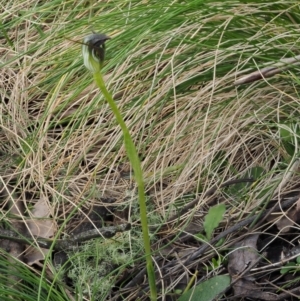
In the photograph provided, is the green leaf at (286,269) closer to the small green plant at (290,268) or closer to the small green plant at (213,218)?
the small green plant at (290,268)

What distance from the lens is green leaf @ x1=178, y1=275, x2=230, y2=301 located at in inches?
62.9

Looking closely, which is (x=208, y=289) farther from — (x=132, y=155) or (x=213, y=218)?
(x=132, y=155)

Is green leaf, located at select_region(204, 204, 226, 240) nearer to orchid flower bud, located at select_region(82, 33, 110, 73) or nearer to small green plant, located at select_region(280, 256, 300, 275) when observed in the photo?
small green plant, located at select_region(280, 256, 300, 275)

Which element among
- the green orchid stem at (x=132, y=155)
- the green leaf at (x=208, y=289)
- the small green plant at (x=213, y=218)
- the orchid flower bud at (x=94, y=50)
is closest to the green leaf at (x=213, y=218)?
the small green plant at (x=213, y=218)

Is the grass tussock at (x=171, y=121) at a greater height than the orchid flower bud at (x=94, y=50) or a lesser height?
lesser

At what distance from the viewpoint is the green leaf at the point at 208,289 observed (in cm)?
160

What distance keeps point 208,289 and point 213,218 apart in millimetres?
188

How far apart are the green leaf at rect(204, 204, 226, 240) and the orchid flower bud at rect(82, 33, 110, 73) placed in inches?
22.5

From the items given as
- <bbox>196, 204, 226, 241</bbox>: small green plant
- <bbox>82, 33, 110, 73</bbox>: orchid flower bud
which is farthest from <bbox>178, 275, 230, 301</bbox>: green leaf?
<bbox>82, 33, 110, 73</bbox>: orchid flower bud

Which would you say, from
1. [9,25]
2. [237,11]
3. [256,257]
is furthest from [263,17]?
[9,25]

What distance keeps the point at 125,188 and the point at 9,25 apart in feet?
2.64

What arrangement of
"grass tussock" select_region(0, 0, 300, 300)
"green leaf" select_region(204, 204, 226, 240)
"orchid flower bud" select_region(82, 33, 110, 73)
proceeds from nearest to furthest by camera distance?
"orchid flower bud" select_region(82, 33, 110, 73) → "green leaf" select_region(204, 204, 226, 240) → "grass tussock" select_region(0, 0, 300, 300)

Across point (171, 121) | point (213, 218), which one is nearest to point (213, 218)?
point (213, 218)

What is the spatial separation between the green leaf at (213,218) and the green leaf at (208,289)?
0.42 feet
